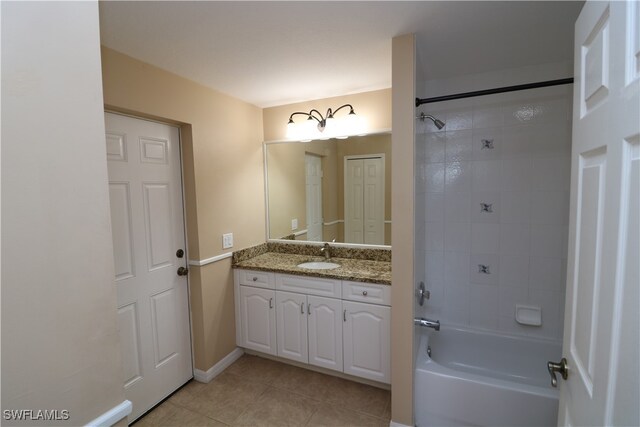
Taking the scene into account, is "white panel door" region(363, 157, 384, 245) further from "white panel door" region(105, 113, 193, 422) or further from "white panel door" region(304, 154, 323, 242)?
"white panel door" region(105, 113, 193, 422)

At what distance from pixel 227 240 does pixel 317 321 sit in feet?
3.31

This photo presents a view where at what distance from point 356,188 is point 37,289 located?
223cm

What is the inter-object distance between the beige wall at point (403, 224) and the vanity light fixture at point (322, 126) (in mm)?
876

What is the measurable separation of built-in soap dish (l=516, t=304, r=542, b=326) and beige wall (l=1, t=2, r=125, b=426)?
2.45 meters

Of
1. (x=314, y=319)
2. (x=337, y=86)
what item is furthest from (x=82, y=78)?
(x=314, y=319)

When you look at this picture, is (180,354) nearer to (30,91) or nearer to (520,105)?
(30,91)

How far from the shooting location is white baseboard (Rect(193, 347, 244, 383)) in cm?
235

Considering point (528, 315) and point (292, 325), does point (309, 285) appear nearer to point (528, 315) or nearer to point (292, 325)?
point (292, 325)

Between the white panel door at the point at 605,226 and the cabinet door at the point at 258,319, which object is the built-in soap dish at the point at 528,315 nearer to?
the white panel door at the point at 605,226

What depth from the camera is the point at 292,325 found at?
7.89 feet

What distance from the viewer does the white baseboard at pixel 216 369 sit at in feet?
7.72

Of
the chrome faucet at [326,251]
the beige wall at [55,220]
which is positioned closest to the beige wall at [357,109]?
the chrome faucet at [326,251]

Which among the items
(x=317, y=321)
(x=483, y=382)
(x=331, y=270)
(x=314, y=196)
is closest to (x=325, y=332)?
(x=317, y=321)

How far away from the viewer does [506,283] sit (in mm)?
2215
